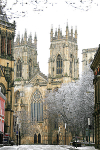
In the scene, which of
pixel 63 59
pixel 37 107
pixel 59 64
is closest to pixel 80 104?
pixel 37 107

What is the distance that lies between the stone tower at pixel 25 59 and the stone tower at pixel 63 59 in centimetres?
536

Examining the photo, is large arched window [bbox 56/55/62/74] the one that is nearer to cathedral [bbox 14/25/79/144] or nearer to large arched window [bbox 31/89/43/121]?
cathedral [bbox 14/25/79/144]

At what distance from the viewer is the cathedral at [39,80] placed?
81.7 m

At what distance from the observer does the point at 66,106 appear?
58.8m

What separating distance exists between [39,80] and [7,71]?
3119 centimetres

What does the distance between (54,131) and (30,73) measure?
1908 cm

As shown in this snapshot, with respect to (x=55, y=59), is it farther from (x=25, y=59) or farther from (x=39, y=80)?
(x=25, y=59)

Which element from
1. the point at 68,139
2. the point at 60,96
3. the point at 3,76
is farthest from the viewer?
the point at 68,139

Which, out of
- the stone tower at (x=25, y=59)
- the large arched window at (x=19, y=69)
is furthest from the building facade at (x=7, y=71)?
the large arched window at (x=19, y=69)

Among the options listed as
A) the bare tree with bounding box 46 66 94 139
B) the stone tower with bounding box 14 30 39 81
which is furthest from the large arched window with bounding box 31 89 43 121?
the bare tree with bounding box 46 66 94 139

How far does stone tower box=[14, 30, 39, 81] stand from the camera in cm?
9112

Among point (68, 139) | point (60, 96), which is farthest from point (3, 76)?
point (68, 139)

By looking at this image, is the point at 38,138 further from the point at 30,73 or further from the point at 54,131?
Answer: the point at 30,73

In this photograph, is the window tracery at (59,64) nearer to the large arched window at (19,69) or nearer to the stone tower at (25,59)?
the stone tower at (25,59)
